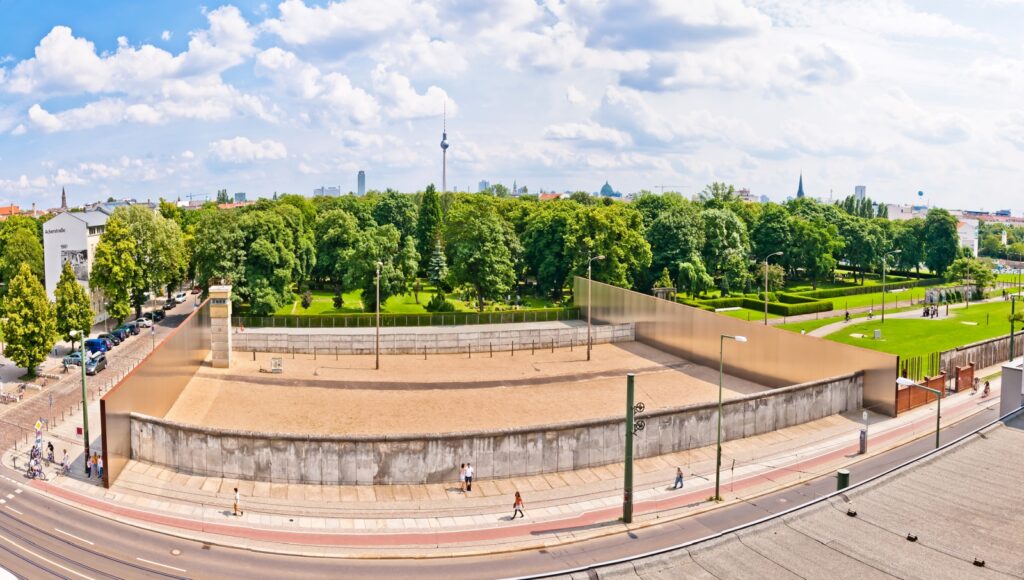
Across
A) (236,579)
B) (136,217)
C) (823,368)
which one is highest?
(136,217)

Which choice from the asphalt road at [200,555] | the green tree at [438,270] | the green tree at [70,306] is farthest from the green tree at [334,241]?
the asphalt road at [200,555]

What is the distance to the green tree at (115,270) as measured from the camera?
6500 centimetres

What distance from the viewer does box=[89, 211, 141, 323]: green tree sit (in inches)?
2559

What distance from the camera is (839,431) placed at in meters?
39.2

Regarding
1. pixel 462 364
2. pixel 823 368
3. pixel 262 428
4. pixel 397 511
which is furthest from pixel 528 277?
pixel 397 511

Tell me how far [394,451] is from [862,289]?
8864 centimetres

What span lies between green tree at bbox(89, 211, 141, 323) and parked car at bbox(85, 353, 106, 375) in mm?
13437

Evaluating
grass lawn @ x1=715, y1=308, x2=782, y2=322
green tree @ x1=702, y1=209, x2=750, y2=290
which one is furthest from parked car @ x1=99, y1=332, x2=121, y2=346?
green tree @ x1=702, y1=209, x2=750, y2=290

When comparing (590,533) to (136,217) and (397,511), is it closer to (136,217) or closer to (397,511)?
(397,511)

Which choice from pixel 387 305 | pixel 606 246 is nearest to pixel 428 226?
pixel 387 305

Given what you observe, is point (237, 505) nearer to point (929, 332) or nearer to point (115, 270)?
point (115, 270)

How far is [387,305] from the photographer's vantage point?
272 ft

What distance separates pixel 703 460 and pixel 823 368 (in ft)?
49.3

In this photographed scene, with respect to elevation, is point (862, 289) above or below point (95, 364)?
above
